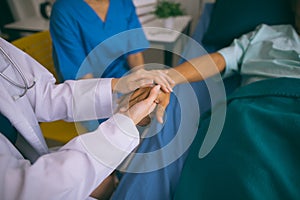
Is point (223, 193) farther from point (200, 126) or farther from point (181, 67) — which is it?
point (181, 67)

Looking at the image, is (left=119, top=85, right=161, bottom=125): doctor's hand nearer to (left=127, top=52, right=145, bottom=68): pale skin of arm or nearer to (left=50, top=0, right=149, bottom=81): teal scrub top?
(left=50, top=0, right=149, bottom=81): teal scrub top

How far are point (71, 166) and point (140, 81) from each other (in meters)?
0.37

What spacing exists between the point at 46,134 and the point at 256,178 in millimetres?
984

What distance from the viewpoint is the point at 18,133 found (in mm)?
574

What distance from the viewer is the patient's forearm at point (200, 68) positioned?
3.24 ft

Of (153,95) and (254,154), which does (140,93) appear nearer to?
(153,95)

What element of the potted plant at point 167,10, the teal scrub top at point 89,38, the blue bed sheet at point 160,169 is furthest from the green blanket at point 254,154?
the potted plant at point 167,10

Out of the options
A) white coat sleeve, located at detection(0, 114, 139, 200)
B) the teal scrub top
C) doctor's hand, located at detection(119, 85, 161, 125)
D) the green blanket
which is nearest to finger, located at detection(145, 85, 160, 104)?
doctor's hand, located at detection(119, 85, 161, 125)

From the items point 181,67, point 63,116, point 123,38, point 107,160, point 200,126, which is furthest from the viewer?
point 123,38

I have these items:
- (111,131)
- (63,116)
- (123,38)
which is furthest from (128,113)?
(123,38)

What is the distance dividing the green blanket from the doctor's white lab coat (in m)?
0.29

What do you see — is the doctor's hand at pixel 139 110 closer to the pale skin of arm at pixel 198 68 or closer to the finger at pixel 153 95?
the finger at pixel 153 95

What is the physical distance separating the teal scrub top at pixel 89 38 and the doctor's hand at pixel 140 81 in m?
0.38

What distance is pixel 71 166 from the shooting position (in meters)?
0.42
